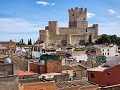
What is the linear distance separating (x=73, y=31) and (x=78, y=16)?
6504mm

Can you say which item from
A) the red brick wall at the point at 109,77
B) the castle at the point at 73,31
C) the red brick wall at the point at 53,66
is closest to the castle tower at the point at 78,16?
the castle at the point at 73,31

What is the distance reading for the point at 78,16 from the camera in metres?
114

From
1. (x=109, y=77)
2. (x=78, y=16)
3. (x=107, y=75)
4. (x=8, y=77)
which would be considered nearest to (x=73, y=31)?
(x=78, y=16)

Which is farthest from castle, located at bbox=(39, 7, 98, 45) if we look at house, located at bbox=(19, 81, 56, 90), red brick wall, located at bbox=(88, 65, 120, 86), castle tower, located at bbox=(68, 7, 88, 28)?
house, located at bbox=(19, 81, 56, 90)

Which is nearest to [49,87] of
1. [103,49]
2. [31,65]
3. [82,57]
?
[31,65]

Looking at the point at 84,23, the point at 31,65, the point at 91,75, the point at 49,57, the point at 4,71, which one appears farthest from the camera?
the point at 84,23

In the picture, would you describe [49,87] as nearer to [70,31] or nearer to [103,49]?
[103,49]

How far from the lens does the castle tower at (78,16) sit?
11344cm

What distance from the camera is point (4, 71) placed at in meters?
16.5

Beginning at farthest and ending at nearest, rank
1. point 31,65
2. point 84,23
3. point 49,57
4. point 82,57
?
point 84,23 → point 82,57 → point 49,57 → point 31,65

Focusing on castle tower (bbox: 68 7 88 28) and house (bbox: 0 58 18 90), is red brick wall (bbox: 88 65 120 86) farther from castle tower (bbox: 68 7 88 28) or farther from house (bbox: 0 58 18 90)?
castle tower (bbox: 68 7 88 28)

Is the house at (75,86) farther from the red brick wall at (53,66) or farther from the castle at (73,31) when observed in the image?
the castle at (73,31)

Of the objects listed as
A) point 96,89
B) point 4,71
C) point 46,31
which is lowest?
point 96,89

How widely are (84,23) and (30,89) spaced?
98239 mm
